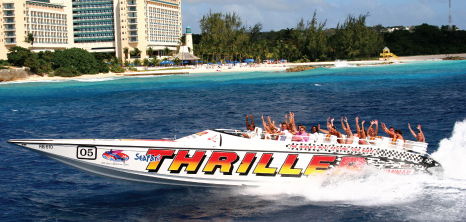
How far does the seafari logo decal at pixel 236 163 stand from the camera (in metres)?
13.2

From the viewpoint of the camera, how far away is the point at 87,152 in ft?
43.2

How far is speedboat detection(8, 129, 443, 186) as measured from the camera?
13.2 meters

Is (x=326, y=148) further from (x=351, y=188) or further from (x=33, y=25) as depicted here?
(x=33, y=25)

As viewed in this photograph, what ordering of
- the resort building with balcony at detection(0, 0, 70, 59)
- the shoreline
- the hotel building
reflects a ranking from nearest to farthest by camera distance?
1. the shoreline
2. the resort building with balcony at detection(0, 0, 70, 59)
3. the hotel building

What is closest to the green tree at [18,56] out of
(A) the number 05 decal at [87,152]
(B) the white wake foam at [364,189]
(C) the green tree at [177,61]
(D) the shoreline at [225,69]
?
(D) the shoreline at [225,69]

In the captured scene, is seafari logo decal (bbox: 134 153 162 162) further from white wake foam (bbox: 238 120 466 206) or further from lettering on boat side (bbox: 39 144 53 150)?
white wake foam (bbox: 238 120 466 206)

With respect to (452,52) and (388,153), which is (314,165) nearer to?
(388,153)

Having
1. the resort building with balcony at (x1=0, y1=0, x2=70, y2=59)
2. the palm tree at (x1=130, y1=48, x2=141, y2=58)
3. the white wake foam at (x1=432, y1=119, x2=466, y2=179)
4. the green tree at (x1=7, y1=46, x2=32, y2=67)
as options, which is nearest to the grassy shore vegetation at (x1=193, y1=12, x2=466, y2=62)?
the palm tree at (x1=130, y1=48, x2=141, y2=58)

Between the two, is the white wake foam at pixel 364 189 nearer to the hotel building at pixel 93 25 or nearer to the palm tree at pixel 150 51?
the hotel building at pixel 93 25

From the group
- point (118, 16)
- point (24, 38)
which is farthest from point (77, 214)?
point (118, 16)

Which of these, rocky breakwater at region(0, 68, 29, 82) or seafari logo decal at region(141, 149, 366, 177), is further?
rocky breakwater at region(0, 68, 29, 82)

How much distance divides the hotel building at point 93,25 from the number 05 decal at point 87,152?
354 feet

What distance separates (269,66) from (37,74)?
173 ft

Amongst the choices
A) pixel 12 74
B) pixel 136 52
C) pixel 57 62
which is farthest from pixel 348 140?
pixel 136 52
